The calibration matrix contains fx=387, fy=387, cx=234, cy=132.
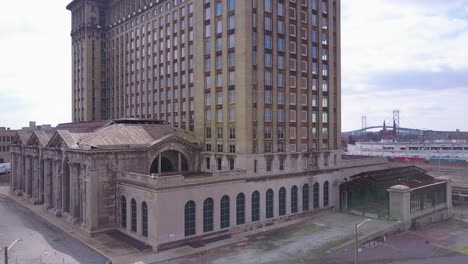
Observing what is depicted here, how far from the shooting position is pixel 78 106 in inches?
4702

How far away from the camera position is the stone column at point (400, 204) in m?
62.5

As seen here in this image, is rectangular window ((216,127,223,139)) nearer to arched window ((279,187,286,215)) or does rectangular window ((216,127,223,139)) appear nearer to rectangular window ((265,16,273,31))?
arched window ((279,187,286,215))

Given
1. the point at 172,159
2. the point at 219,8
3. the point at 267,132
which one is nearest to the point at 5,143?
the point at 172,159

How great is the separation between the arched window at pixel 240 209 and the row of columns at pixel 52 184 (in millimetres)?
23081

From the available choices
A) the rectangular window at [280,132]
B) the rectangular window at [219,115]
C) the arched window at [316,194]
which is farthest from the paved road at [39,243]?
the arched window at [316,194]

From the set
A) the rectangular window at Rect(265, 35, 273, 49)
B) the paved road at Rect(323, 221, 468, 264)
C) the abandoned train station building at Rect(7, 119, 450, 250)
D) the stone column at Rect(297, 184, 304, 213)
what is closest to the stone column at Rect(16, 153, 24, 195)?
the abandoned train station building at Rect(7, 119, 450, 250)

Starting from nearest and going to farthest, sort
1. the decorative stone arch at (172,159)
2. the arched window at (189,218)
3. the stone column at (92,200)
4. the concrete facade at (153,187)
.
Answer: the concrete facade at (153,187) < the arched window at (189,218) < the stone column at (92,200) < the decorative stone arch at (172,159)

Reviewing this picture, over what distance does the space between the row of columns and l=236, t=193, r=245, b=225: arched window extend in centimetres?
2308

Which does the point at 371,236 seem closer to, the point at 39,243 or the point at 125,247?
the point at 125,247

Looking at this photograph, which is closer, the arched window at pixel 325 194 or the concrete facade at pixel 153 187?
the concrete facade at pixel 153 187

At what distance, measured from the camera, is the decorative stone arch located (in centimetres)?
6316

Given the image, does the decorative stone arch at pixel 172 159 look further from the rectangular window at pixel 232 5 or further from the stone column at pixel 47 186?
the rectangular window at pixel 232 5

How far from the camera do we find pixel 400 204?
62.9 metres

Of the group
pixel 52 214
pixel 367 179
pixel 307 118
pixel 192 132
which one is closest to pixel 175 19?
pixel 192 132
